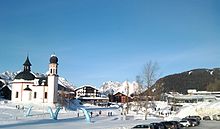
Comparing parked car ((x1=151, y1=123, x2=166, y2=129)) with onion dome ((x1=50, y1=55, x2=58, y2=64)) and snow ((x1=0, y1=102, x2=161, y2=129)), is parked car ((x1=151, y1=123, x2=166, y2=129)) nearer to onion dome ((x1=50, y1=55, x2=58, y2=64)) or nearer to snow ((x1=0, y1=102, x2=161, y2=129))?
snow ((x1=0, y1=102, x2=161, y2=129))

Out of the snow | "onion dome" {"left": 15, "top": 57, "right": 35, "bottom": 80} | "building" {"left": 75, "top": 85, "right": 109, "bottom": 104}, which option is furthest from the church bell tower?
"building" {"left": 75, "top": 85, "right": 109, "bottom": 104}

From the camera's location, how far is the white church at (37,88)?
11031 cm

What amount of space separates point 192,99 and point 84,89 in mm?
46429

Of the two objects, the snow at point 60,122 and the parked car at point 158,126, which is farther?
the snow at point 60,122

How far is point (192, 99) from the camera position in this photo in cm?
→ 15100

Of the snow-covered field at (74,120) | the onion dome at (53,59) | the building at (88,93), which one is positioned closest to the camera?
the snow-covered field at (74,120)

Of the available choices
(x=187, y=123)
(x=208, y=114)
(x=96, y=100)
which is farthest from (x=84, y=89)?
(x=187, y=123)

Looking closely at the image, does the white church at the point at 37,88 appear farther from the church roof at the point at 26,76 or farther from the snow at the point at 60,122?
the snow at the point at 60,122

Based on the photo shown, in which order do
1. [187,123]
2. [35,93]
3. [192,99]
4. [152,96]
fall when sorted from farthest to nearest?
1. [192,99]
2. [35,93]
3. [152,96]
4. [187,123]

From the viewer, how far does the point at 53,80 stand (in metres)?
110

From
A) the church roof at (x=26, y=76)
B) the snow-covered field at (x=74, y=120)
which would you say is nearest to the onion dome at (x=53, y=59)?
the church roof at (x=26, y=76)

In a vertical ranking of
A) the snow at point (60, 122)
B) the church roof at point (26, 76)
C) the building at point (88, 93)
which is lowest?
the snow at point (60, 122)

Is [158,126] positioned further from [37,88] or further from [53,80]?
[37,88]

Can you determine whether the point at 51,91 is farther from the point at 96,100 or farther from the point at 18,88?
the point at 96,100
